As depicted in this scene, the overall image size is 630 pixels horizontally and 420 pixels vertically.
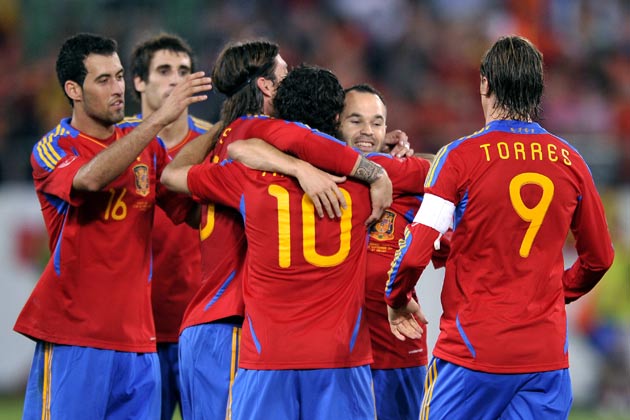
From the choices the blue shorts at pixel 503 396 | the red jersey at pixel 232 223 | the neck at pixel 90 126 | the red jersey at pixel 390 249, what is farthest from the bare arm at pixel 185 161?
the blue shorts at pixel 503 396

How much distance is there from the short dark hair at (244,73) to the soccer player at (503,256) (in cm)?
123

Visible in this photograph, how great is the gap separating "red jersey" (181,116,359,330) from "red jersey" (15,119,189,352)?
0.47 meters

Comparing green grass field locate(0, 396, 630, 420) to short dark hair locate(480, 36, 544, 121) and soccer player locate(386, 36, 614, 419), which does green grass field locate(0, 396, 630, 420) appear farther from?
short dark hair locate(480, 36, 544, 121)

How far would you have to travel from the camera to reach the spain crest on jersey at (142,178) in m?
5.94

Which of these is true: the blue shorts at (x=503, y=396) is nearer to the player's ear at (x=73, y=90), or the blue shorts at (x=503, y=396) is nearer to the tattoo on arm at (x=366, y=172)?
the tattoo on arm at (x=366, y=172)

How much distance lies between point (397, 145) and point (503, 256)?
4.44 ft

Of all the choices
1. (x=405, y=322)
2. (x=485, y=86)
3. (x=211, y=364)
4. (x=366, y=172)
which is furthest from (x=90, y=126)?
(x=485, y=86)

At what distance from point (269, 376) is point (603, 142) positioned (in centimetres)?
810

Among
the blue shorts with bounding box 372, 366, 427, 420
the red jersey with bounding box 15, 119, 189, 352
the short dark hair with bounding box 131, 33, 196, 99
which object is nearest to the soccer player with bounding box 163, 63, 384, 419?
the blue shorts with bounding box 372, 366, 427, 420

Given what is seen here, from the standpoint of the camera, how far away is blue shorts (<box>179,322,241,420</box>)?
536cm

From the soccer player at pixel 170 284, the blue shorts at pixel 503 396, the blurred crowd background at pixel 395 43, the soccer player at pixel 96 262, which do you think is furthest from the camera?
the blurred crowd background at pixel 395 43

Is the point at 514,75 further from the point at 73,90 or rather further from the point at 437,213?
the point at 73,90

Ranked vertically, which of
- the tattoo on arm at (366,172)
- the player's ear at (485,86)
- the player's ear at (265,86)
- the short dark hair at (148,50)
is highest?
the short dark hair at (148,50)

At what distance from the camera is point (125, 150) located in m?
5.47
